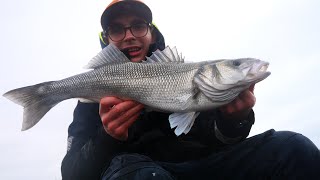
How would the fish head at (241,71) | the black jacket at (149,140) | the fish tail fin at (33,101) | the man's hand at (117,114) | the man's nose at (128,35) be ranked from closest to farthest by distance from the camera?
the fish head at (241,71) < the man's hand at (117,114) < the black jacket at (149,140) < the fish tail fin at (33,101) < the man's nose at (128,35)

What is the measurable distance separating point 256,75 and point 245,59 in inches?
11.2

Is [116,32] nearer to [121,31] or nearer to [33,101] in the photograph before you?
[121,31]

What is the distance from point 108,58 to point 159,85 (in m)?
0.81

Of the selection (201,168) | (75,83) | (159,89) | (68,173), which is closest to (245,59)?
(159,89)

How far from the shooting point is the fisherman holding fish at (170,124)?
3.44 m

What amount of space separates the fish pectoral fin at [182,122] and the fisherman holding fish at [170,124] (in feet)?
0.03

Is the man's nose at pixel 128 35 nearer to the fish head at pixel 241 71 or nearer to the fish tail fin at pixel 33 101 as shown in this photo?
the fish tail fin at pixel 33 101

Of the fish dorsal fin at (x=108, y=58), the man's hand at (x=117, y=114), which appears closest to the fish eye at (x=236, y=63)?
the man's hand at (x=117, y=114)

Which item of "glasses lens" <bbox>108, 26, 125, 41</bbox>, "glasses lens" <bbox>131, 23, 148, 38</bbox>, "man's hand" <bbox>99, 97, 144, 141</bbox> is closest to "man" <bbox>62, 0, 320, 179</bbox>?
"man's hand" <bbox>99, 97, 144, 141</bbox>

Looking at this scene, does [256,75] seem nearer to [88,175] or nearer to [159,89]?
[159,89]

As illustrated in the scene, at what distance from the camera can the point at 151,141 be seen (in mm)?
4184

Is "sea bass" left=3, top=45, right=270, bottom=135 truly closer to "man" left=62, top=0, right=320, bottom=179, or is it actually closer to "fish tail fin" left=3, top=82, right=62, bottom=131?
"fish tail fin" left=3, top=82, right=62, bottom=131

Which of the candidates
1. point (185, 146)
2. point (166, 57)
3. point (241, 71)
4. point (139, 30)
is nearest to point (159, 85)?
point (166, 57)

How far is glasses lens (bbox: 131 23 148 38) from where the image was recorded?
16.4ft
